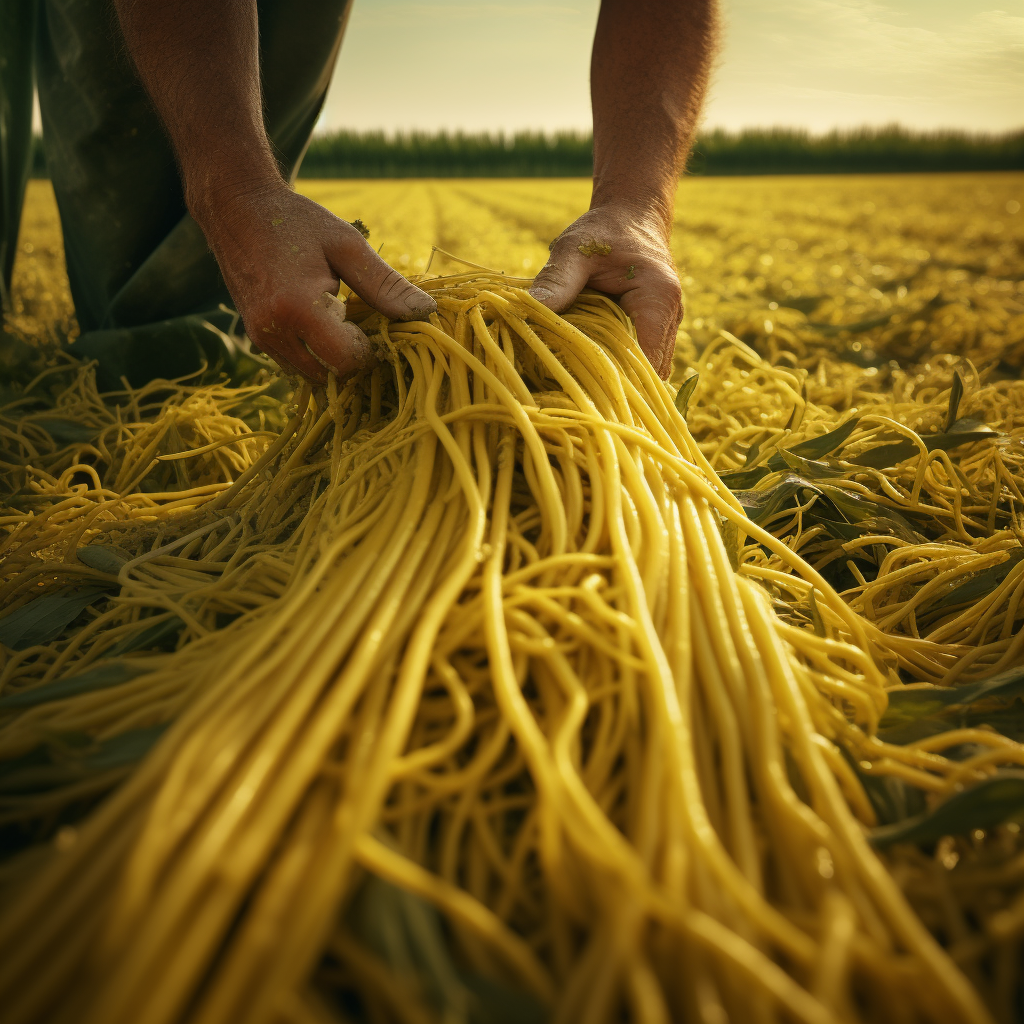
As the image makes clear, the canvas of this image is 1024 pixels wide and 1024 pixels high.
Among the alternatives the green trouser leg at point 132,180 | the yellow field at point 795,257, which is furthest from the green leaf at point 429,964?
the yellow field at point 795,257

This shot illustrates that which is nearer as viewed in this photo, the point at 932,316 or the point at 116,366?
the point at 116,366

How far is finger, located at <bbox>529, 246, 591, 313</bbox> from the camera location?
1342 mm

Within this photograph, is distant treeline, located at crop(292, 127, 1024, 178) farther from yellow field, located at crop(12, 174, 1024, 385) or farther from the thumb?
the thumb

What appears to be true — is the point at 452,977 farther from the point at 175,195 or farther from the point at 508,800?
the point at 175,195

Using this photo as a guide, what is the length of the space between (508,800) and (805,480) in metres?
1.11

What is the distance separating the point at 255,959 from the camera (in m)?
0.53

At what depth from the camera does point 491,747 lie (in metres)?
0.74

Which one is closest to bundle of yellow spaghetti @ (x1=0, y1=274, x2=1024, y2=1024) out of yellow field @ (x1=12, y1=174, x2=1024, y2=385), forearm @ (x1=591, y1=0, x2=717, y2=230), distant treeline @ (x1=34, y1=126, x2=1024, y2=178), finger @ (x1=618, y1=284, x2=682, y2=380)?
finger @ (x1=618, y1=284, x2=682, y2=380)

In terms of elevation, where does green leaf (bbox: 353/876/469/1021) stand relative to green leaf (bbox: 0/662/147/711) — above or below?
above

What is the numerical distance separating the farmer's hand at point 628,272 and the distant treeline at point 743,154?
26.2 m

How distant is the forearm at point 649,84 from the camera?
1887mm

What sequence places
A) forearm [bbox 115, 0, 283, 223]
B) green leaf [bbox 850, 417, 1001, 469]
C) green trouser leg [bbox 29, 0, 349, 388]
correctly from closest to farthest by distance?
forearm [bbox 115, 0, 283, 223]
green leaf [bbox 850, 417, 1001, 469]
green trouser leg [bbox 29, 0, 349, 388]

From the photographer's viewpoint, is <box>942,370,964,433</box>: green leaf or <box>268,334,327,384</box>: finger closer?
<box>268,334,327,384</box>: finger

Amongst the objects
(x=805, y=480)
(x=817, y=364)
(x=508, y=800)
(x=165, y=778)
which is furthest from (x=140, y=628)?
(x=817, y=364)
